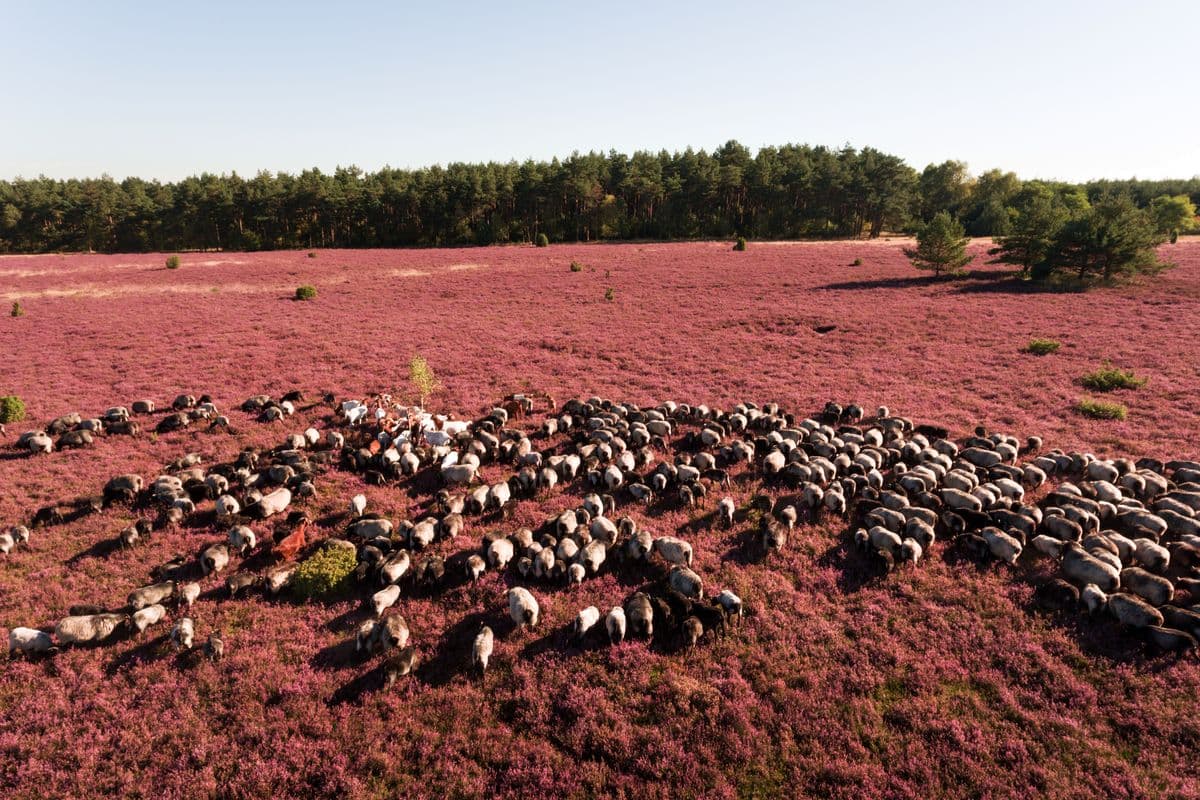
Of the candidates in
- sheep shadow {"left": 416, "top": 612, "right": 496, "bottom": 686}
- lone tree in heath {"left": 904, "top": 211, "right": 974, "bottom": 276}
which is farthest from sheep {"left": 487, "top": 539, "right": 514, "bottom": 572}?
Answer: lone tree in heath {"left": 904, "top": 211, "right": 974, "bottom": 276}

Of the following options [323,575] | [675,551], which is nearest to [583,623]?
[675,551]

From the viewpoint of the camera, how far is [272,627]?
9750 millimetres

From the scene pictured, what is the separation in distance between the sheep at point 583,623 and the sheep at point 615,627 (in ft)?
0.95

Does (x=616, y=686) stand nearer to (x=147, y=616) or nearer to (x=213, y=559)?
(x=147, y=616)

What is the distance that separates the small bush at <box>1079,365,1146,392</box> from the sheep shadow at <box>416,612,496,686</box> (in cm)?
2700

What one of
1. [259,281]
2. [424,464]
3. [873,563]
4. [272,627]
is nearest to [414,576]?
[272,627]

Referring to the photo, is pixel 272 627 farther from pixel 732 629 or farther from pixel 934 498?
pixel 934 498

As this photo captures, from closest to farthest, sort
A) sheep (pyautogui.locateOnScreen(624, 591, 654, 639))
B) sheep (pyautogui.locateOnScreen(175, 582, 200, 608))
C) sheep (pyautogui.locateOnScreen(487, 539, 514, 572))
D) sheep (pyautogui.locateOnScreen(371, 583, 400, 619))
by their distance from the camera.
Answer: sheep (pyautogui.locateOnScreen(624, 591, 654, 639)) < sheep (pyautogui.locateOnScreen(371, 583, 400, 619)) < sheep (pyautogui.locateOnScreen(175, 582, 200, 608)) < sheep (pyautogui.locateOnScreen(487, 539, 514, 572))

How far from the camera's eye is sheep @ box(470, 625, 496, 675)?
8.89 meters

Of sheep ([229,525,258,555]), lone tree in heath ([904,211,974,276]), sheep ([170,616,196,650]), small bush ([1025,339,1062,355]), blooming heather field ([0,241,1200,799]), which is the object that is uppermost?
lone tree in heath ([904,211,974,276])

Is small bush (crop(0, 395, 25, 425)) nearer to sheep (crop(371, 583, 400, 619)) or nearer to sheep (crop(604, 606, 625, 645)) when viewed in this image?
sheep (crop(371, 583, 400, 619))

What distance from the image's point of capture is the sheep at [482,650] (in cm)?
889

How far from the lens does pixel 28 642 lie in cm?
908

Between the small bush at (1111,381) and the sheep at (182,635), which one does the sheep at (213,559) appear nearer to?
the sheep at (182,635)
